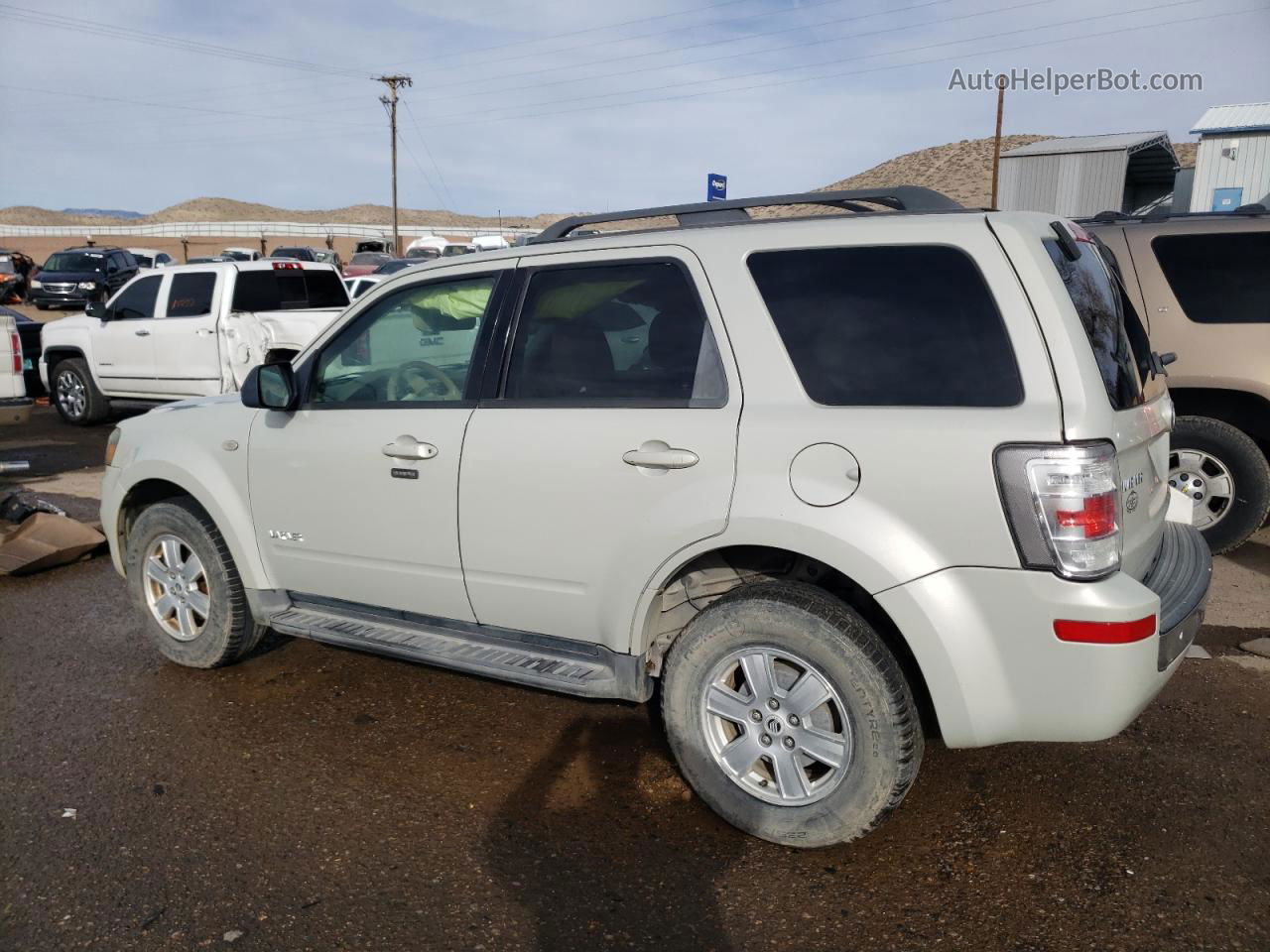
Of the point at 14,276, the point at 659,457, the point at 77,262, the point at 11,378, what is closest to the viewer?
the point at 659,457

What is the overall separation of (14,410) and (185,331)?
2.90m

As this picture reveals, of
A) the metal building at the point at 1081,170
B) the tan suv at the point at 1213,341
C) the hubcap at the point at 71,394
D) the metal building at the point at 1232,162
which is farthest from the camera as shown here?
the metal building at the point at 1081,170

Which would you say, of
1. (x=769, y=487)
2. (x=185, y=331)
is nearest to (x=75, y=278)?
(x=185, y=331)

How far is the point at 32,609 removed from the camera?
5734mm

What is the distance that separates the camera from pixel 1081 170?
34.8 metres

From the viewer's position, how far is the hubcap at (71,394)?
40.7ft

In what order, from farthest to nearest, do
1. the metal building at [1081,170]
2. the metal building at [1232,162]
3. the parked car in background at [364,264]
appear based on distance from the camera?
1. the metal building at [1081,170]
2. the parked car in background at [364,264]
3. the metal building at [1232,162]

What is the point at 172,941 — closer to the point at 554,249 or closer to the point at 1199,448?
the point at 554,249

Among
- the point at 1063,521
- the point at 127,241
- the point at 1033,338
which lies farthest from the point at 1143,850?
the point at 127,241

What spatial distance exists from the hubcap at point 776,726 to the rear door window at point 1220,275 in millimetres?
4515

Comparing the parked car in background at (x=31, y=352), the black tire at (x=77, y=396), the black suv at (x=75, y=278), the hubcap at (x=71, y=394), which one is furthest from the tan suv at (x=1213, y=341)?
the black suv at (x=75, y=278)

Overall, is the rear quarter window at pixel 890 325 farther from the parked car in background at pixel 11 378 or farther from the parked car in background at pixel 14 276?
the parked car in background at pixel 14 276

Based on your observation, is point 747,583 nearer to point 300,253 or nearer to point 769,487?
point 769,487

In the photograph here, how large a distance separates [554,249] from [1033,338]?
5.69ft
